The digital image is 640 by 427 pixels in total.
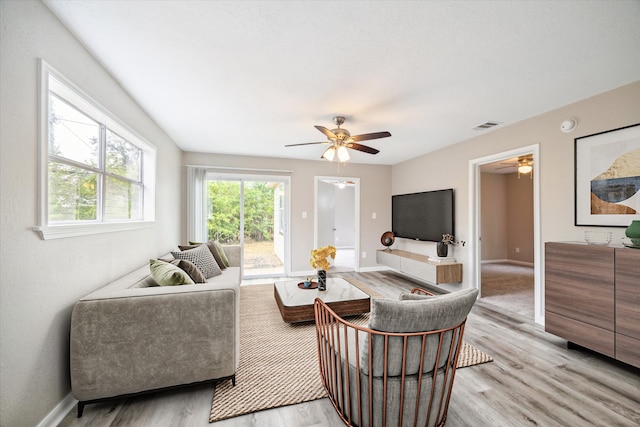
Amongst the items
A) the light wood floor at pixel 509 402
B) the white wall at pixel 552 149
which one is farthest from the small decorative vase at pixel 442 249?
the light wood floor at pixel 509 402

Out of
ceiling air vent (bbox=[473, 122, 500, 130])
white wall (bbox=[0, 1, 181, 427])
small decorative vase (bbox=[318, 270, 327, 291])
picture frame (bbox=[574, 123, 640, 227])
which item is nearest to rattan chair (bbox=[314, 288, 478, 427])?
white wall (bbox=[0, 1, 181, 427])

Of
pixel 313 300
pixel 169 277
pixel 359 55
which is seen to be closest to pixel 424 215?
pixel 313 300

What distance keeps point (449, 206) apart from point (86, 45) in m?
4.52

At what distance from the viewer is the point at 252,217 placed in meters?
5.04

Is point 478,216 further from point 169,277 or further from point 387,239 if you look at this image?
point 169,277

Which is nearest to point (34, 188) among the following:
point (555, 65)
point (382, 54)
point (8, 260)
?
point (8, 260)

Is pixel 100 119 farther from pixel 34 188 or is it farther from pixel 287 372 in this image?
pixel 287 372

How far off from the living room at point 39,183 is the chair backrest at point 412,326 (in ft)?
5.60

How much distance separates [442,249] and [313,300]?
2.38m

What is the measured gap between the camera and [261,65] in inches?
78.5

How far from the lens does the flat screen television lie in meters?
4.21

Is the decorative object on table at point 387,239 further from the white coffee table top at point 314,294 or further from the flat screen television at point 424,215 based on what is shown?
the white coffee table top at point 314,294

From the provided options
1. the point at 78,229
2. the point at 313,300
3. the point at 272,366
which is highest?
the point at 78,229

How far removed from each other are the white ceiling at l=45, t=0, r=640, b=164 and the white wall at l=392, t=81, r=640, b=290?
126mm
